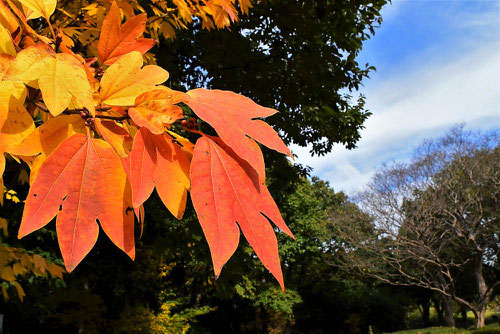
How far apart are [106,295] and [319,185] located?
18147mm

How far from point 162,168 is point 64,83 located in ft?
0.57

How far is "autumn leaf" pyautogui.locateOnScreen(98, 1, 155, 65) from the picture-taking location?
694mm

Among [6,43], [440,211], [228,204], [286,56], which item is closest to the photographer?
[228,204]

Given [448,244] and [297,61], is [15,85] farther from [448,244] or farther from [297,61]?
[448,244]

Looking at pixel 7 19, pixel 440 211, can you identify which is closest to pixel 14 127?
pixel 7 19

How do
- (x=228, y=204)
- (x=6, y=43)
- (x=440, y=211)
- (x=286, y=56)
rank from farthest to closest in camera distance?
(x=440, y=211) → (x=286, y=56) → (x=6, y=43) → (x=228, y=204)

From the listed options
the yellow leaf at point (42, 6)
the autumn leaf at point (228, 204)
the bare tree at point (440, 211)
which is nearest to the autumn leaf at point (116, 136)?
the autumn leaf at point (228, 204)

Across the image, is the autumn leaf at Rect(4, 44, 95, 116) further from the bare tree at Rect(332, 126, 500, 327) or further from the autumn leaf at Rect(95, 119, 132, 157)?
the bare tree at Rect(332, 126, 500, 327)

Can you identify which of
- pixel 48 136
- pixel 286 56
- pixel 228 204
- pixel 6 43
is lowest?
pixel 228 204

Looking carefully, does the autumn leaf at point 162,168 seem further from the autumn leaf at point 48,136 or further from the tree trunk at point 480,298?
the tree trunk at point 480,298

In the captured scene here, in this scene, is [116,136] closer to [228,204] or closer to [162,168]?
[162,168]

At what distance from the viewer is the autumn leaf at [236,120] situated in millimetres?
545

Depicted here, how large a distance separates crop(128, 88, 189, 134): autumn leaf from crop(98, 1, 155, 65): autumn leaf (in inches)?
5.8

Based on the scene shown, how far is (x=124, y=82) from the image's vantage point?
61 centimetres
